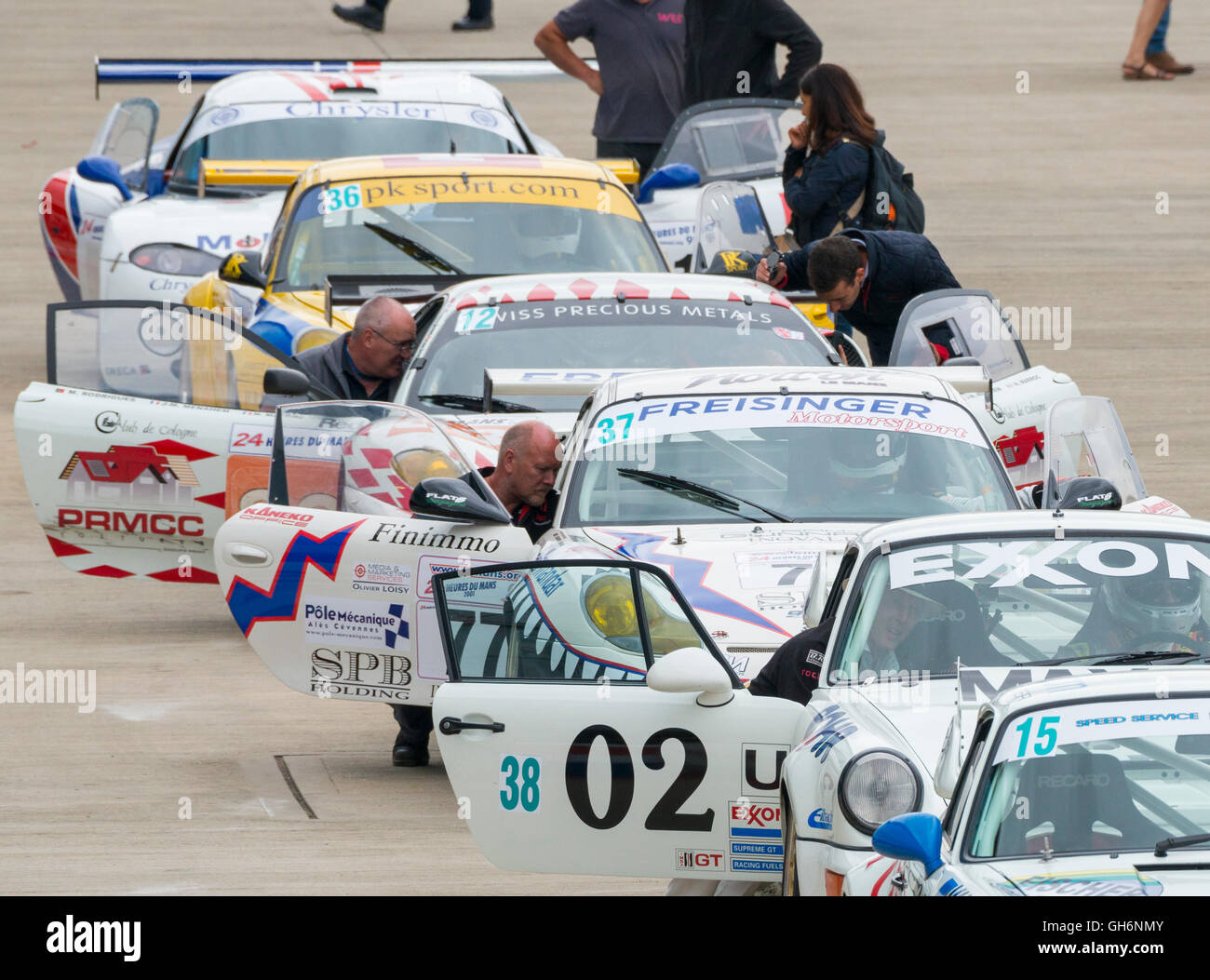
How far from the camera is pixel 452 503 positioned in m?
7.79

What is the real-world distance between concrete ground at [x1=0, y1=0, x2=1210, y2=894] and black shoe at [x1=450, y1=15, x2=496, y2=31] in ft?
0.64

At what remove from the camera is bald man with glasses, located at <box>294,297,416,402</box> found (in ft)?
34.2

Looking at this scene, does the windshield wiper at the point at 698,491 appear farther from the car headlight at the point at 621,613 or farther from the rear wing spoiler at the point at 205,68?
the rear wing spoiler at the point at 205,68

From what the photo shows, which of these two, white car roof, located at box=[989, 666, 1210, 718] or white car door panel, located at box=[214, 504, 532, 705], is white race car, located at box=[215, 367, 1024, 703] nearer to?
white car door panel, located at box=[214, 504, 532, 705]

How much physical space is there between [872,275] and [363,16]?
61.5ft

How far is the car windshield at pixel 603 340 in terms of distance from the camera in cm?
1026

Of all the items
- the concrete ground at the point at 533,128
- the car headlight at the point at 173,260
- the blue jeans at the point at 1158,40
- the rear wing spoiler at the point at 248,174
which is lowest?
the concrete ground at the point at 533,128

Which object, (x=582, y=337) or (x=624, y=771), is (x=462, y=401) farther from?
(x=624, y=771)

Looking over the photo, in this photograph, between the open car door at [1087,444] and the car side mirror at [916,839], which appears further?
the open car door at [1087,444]

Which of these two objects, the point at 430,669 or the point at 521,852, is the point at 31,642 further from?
the point at 521,852

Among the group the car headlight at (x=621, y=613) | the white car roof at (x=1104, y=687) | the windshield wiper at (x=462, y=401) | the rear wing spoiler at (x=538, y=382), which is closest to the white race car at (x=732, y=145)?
the windshield wiper at (x=462, y=401)

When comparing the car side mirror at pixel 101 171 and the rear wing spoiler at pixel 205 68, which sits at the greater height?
the rear wing spoiler at pixel 205 68

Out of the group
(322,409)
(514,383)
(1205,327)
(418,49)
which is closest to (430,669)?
A: (322,409)
